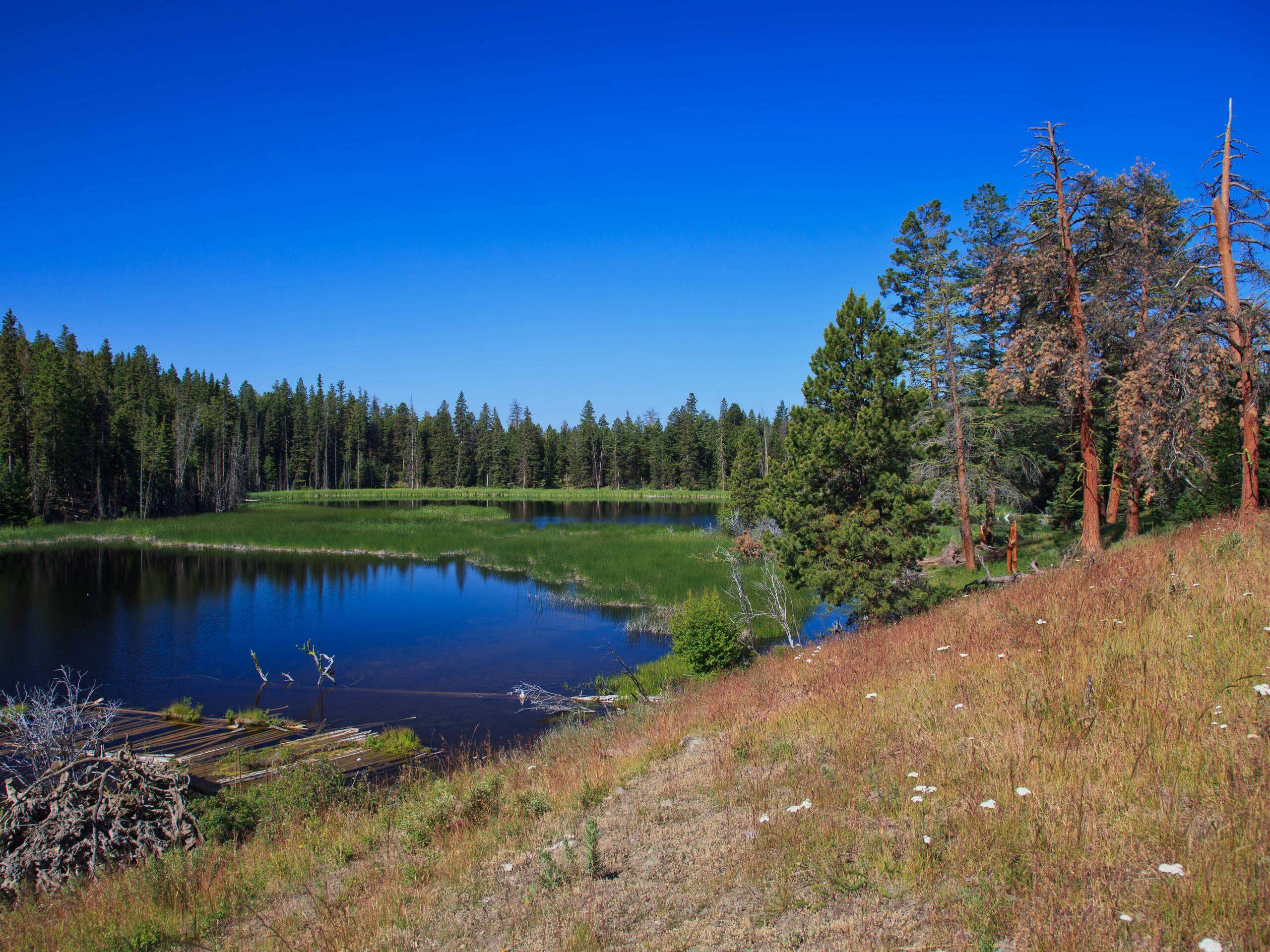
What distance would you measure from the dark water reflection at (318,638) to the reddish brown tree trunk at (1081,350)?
1290 cm

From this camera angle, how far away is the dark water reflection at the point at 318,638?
60.3 ft

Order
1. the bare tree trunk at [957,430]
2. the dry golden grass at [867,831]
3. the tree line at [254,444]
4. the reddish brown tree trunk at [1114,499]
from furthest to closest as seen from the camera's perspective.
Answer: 1. the tree line at [254,444]
2. the reddish brown tree trunk at [1114,499]
3. the bare tree trunk at [957,430]
4. the dry golden grass at [867,831]

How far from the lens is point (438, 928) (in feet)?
16.9

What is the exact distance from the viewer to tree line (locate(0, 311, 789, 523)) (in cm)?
6019

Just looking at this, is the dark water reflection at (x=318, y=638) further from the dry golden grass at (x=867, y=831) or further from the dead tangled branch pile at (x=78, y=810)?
the dry golden grass at (x=867, y=831)

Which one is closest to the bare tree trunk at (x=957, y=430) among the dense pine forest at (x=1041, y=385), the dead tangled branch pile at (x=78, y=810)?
the dense pine forest at (x=1041, y=385)

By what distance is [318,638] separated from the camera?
24922mm

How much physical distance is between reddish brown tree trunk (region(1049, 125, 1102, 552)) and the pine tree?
3.99 metres

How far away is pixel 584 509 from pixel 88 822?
7859 cm

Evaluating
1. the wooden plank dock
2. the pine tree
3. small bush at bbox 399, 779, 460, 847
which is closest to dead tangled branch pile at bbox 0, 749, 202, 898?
the wooden plank dock

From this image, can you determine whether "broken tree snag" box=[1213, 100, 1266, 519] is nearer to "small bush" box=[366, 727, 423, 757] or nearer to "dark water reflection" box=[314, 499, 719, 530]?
"small bush" box=[366, 727, 423, 757]

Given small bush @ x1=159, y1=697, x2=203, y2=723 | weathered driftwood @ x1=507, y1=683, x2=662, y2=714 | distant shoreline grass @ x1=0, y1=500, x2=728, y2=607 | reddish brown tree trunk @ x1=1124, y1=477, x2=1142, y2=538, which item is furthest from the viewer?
distant shoreline grass @ x1=0, y1=500, x2=728, y2=607

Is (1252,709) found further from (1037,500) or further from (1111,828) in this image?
(1037,500)

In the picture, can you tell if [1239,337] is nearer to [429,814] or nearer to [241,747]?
[429,814]
